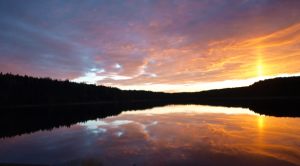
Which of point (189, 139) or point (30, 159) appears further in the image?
point (189, 139)

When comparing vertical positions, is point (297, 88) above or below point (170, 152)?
above

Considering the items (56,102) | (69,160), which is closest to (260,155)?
(69,160)

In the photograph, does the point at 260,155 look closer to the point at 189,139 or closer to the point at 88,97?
the point at 189,139

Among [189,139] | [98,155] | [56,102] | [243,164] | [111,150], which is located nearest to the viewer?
[243,164]

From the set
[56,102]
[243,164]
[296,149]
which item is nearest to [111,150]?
[243,164]

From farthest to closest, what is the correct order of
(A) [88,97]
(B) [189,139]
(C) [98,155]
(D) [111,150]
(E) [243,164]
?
(A) [88,97], (B) [189,139], (D) [111,150], (C) [98,155], (E) [243,164]

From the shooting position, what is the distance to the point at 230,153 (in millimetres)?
17625

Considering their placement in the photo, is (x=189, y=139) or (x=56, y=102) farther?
(x=56, y=102)

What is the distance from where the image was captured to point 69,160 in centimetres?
1673

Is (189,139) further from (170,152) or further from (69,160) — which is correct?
(69,160)

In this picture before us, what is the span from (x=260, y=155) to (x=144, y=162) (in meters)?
8.17

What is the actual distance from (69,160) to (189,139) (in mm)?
12045

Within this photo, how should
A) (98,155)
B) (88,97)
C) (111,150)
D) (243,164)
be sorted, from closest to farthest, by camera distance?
(243,164) < (98,155) < (111,150) < (88,97)

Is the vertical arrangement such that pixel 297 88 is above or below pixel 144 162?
above
